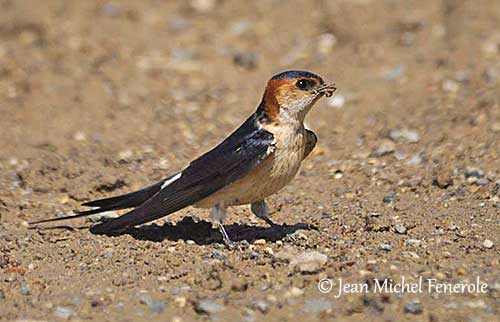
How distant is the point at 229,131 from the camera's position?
30.1ft

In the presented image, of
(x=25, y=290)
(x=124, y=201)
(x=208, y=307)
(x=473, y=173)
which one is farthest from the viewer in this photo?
(x=473, y=173)

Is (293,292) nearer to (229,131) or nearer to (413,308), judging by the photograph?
(413,308)

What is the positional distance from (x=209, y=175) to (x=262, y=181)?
0.33 m

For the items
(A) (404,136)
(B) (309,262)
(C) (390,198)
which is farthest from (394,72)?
(B) (309,262)

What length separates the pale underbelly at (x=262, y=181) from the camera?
5703 mm

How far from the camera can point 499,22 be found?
1042 centimetres

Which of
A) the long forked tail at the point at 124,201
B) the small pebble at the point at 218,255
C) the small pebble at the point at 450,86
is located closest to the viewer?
the small pebble at the point at 218,255

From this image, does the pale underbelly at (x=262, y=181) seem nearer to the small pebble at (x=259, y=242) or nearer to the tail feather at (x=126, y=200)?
the small pebble at (x=259, y=242)

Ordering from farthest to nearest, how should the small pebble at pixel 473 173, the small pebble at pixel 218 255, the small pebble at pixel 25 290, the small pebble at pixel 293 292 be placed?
the small pebble at pixel 473 173, the small pebble at pixel 218 255, the small pebble at pixel 25 290, the small pebble at pixel 293 292

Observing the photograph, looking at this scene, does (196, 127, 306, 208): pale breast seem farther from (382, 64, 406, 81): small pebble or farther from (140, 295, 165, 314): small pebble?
(382, 64, 406, 81): small pebble

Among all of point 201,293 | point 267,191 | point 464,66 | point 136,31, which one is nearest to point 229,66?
point 136,31

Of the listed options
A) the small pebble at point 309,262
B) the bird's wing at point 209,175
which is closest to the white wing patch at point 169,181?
the bird's wing at point 209,175

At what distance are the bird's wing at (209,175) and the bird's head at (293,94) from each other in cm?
16

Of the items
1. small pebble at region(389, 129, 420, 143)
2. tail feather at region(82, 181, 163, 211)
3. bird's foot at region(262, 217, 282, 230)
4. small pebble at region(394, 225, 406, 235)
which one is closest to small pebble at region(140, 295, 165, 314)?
bird's foot at region(262, 217, 282, 230)
